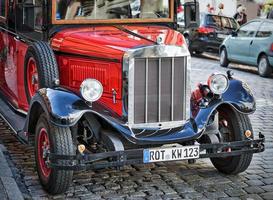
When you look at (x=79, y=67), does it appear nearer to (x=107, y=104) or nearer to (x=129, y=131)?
(x=107, y=104)

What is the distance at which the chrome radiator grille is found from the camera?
537cm

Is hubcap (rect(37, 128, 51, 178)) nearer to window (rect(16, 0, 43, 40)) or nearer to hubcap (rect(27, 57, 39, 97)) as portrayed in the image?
hubcap (rect(27, 57, 39, 97))

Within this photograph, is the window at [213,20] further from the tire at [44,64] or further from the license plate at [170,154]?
the license plate at [170,154]

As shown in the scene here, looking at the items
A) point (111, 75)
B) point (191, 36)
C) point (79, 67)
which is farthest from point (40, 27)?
point (191, 36)

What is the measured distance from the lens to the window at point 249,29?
15.3m

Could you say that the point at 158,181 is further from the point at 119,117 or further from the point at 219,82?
the point at 219,82

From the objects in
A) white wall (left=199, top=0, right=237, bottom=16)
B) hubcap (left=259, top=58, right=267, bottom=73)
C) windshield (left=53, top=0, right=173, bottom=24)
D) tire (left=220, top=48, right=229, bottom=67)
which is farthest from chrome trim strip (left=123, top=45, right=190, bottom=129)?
white wall (left=199, top=0, right=237, bottom=16)

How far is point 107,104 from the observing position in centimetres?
545

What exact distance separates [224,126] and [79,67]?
1674mm

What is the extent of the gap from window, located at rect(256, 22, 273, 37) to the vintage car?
28.8ft

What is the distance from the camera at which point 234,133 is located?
5.82 metres

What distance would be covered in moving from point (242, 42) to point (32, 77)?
10.4m

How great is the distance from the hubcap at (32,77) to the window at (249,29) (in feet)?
32.7

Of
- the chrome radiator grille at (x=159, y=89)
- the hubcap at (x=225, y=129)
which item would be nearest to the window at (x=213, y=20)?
the hubcap at (x=225, y=129)
